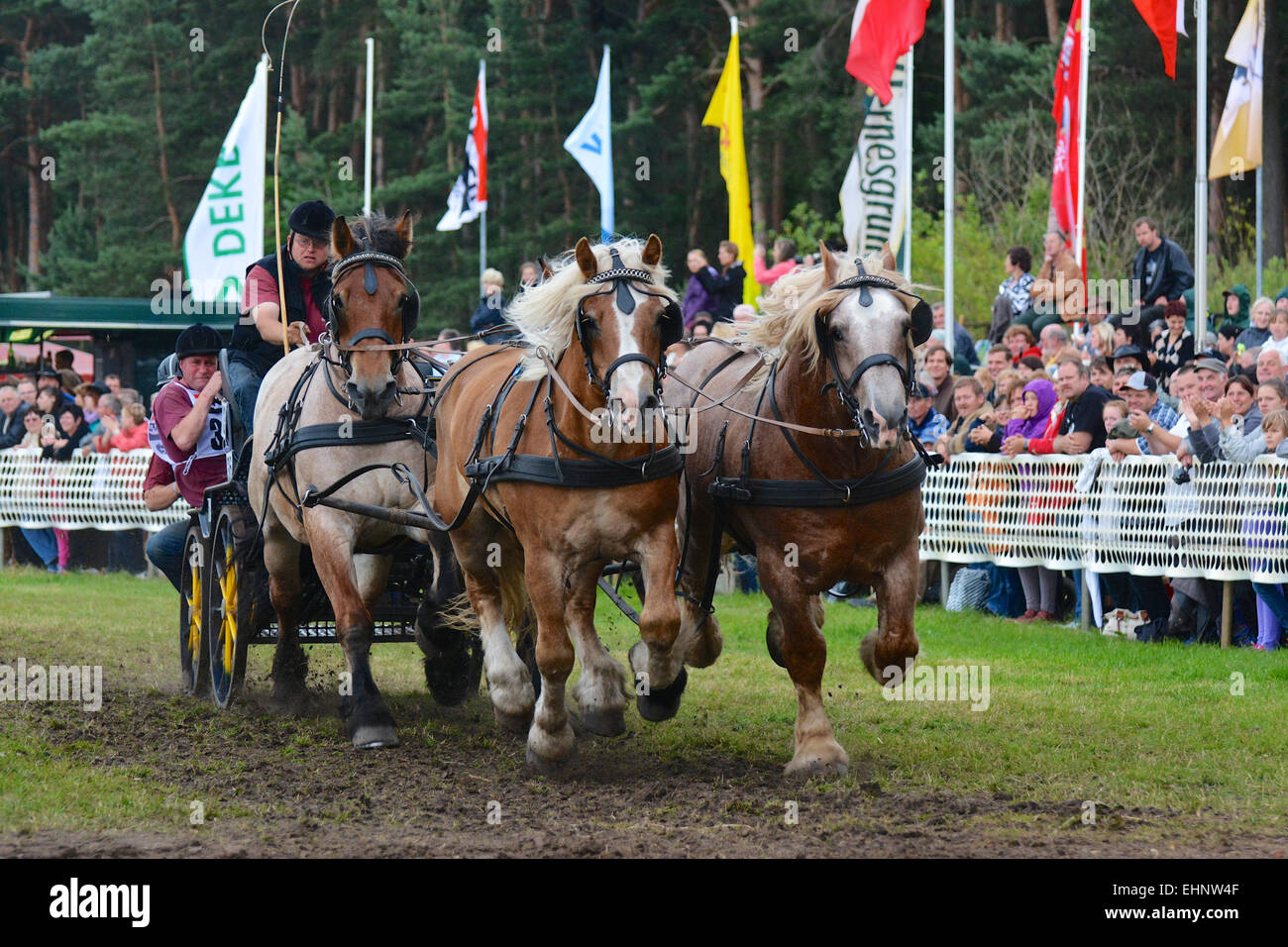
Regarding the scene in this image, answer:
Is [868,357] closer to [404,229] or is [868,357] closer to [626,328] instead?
[626,328]

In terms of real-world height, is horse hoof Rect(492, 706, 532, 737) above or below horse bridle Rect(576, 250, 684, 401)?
below

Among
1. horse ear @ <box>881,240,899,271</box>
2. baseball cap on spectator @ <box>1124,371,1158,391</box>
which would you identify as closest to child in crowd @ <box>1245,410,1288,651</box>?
baseball cap on spectator @ <box>1124,371,1158,391</box>

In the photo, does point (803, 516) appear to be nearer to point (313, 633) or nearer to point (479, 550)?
point (479, 550)

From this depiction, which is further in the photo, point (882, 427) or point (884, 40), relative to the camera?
point (884, 40)

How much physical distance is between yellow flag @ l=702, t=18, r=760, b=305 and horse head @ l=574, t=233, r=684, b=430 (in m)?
11.2

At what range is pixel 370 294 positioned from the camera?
729cm

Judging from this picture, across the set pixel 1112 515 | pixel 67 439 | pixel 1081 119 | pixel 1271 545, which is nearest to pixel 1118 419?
pixel 1112 515

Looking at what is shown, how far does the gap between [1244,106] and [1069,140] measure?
5.57 feet

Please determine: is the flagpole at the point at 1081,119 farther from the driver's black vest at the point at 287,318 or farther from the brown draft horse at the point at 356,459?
the brown draft horse at the point at 356,459

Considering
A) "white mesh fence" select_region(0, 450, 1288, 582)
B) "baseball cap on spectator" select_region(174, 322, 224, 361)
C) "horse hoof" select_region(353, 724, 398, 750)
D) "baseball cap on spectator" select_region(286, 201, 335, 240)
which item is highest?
"baseball cap on spectator" select_region(286, 201, 335, 240)

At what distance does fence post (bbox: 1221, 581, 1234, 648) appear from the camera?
9.86 meters

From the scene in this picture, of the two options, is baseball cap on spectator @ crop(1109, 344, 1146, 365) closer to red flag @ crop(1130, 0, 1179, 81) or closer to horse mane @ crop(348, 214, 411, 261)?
red flag @ crop(1130, 0, 1179, 81)

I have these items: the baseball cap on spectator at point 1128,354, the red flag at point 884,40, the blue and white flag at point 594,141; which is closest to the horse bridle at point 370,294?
the baseball cap on spectator at point 1128,354

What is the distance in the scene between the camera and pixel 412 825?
5684mm
